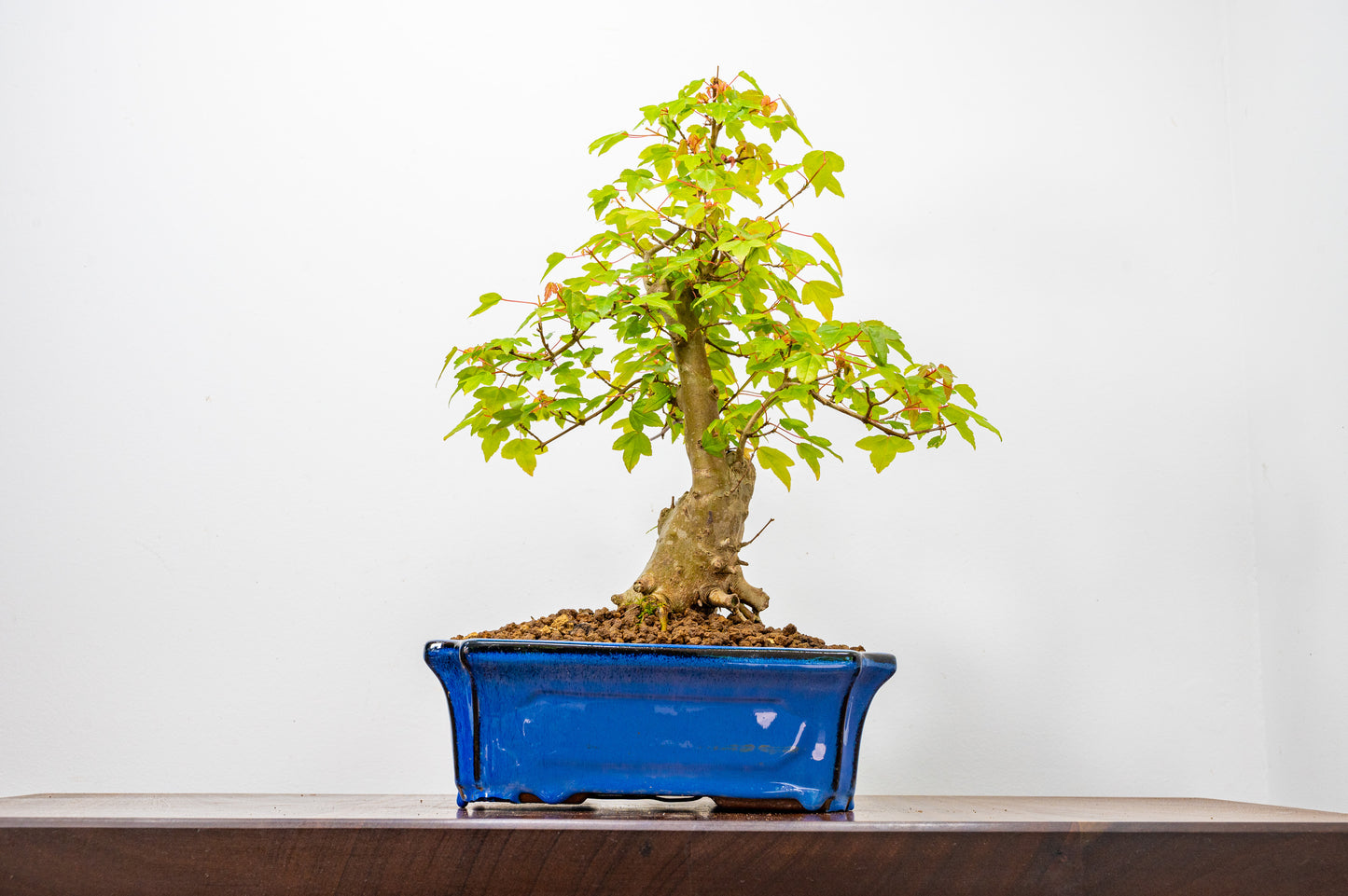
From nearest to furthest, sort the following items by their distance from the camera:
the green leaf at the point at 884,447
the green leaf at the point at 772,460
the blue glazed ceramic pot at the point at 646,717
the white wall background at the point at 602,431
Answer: the blue glazed ceramic pot at the point at 646,717, the green leaf at the point at 884,447, the green leaf at the point at 772,460, the white wall background at the point at 602,431

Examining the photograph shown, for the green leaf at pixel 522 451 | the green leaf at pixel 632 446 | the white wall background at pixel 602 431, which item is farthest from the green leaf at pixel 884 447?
the white wall background at pixel 602 431

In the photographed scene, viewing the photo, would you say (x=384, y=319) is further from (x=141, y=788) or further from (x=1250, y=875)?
(x=1250, y=875)

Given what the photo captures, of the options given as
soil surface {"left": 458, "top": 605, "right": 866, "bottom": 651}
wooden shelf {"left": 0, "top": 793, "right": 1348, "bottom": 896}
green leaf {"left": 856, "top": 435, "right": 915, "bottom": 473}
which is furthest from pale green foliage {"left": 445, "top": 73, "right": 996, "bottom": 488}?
wooden shelf {"left": 0, "top": 793, "right": 1348, "bottom": 896}

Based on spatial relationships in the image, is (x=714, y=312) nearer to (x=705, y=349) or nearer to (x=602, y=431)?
(x=705, y=349)

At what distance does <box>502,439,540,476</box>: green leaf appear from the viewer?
1.00 meters

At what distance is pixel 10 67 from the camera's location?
4.73 feet

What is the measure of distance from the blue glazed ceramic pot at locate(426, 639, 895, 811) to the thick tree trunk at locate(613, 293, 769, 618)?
0.12m

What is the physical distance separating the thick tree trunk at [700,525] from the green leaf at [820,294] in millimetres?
111

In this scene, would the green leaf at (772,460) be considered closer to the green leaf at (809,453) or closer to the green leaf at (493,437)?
the green leaf at (809,453)

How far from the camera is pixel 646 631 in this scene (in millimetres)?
A: 838

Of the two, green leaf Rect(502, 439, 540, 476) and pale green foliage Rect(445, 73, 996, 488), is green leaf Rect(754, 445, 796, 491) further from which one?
green leaf Rect(502, 439, 540, 476)

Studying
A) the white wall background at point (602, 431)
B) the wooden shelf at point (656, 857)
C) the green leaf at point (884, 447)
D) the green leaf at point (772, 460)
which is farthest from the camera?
the white wall background at point (602, 431)

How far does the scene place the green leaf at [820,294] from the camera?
926mm

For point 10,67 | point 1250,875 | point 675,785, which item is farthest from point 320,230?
point 1250,875
